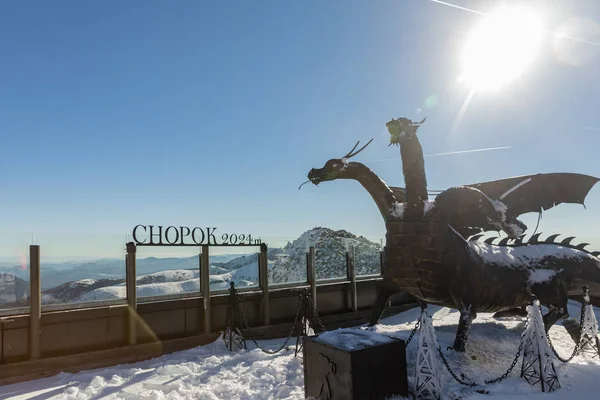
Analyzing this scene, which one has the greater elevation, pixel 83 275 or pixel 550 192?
pixel 550 192

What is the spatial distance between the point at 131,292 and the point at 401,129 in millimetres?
5866

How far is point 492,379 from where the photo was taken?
5676mm

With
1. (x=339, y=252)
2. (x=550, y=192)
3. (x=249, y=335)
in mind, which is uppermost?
(x=550, y=192)

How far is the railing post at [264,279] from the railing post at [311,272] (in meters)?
1.36

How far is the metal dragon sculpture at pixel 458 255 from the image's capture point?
21.0ft

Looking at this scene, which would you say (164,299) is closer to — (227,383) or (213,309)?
(213,309)

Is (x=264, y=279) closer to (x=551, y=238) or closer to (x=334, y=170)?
(x=334, y=170)

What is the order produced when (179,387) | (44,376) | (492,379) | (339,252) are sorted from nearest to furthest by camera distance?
(492,379), (179,387), (44,376), (339,252)

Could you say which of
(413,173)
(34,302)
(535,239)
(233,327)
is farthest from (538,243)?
(34,302)

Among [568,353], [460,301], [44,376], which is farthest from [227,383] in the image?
[568,353]

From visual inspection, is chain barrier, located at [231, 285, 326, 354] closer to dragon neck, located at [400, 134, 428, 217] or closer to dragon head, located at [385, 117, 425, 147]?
dragon neck, located at [400, 134, 428, 217]

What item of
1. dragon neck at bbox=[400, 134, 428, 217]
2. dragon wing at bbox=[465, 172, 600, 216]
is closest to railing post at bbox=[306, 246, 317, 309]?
dragon wing at bbox=[465, 172, 600, 216]

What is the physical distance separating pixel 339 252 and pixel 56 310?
846cm

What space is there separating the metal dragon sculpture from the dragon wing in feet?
0.73
